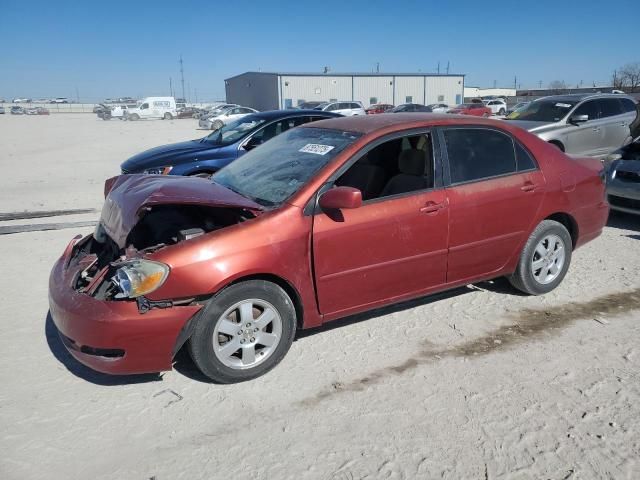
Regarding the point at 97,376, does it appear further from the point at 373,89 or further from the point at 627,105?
the point at 373,89

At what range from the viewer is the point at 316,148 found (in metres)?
3.86

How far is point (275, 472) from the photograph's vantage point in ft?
8.19

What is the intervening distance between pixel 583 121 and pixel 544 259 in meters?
6.49

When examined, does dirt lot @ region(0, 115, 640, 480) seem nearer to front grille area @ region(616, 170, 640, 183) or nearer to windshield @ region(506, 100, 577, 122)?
front grille area @ region(616, 170, 640, 183)

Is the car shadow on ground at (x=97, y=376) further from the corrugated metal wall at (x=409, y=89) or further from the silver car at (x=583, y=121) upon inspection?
the corrugated metal wall at (x=409, y=89)

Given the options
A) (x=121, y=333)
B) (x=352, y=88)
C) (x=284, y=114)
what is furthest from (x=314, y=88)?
(x=121, y=333)

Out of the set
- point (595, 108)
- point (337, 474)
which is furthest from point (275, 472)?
point (595, 108)

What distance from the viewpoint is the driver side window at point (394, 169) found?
3.85 meters

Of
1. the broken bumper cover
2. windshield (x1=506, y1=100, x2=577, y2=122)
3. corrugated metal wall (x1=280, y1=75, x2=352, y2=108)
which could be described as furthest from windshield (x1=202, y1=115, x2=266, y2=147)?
corrugated metal wall (x1=280, y1=75, x2=352, y2=108)

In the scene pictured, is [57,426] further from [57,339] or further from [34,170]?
[34,170]

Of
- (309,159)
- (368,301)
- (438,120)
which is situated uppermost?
(438,120)

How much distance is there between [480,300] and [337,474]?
8.34ft

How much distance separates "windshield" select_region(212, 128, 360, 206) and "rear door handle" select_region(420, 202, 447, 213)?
72 cm

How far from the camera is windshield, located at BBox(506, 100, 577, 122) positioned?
10062mm
